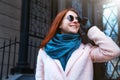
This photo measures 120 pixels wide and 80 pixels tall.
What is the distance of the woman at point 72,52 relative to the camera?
7.29 feet

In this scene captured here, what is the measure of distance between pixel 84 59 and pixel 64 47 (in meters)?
0.18

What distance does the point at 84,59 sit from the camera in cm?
224

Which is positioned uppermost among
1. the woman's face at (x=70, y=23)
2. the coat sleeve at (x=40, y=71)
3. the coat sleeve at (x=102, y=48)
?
the woman's face at (x=70, y=23)

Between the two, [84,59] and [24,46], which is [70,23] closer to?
[84,59]

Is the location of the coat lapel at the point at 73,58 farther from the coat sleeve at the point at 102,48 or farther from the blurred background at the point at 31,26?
the blurred background at the point at 31,26

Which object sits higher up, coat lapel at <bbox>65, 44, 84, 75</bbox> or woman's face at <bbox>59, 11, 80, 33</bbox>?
woman's face at <bbox>59, 11, 80, 33</bbox>

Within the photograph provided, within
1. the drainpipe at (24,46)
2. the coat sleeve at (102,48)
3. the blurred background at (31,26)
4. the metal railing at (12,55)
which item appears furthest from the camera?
the metal railing at (12,55)

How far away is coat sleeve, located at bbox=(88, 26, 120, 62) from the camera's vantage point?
2201 millimetres

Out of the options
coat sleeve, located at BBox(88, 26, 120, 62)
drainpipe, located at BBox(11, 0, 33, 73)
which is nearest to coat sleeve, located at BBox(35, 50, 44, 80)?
coat sleeve, located at BBox(88, 26, 120, 62)

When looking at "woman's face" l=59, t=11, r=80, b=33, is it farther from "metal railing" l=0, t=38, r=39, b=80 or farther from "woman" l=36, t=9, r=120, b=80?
"metal railing" l=0, t=38, r=39, b=80

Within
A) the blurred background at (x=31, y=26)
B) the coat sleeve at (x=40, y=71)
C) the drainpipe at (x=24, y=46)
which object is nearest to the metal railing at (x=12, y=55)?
the blurred background at (x=31, y=26)

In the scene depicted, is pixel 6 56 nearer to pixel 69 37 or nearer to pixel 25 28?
pixel 25 28

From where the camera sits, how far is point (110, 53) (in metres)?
2.20

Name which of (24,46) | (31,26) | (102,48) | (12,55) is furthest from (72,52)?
(12,55)
